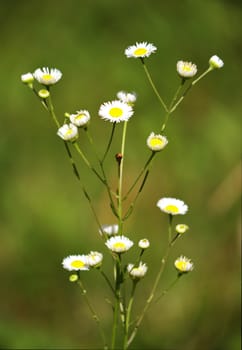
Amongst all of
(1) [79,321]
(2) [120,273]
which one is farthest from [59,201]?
(2) [120,273]

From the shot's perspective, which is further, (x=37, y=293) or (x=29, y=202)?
(x=29, y=202)

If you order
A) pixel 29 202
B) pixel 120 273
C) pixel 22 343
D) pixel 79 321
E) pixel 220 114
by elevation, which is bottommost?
pixel 120 273

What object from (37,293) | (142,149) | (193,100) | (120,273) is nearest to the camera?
(120,273)

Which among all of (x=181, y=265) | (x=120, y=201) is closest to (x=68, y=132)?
(x=120, y=201)

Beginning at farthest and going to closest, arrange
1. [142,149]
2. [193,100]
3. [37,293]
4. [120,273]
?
[193,100]
[142,149]
[37,293]
[120,273]

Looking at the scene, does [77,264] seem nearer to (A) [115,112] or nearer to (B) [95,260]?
(B) [95,260]

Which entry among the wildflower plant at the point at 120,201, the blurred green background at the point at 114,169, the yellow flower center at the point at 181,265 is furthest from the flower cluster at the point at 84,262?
the blurred green background at the point at 114,169

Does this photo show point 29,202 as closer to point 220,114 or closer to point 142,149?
point 142,149
